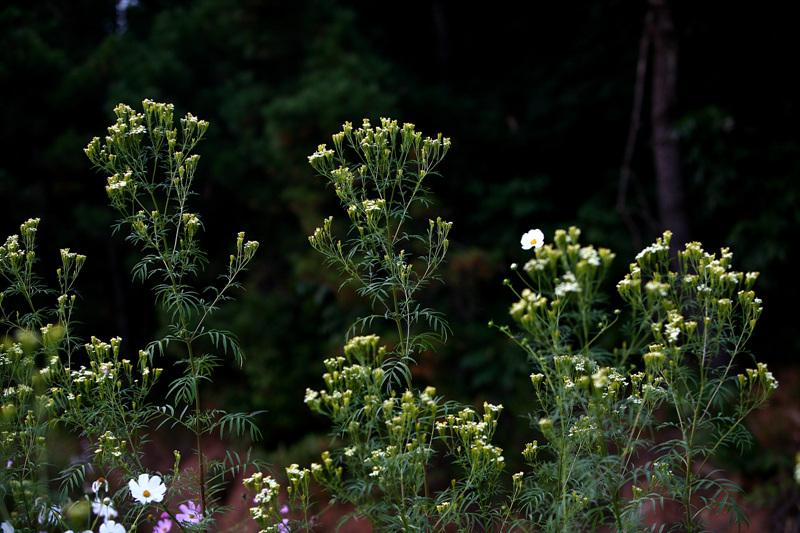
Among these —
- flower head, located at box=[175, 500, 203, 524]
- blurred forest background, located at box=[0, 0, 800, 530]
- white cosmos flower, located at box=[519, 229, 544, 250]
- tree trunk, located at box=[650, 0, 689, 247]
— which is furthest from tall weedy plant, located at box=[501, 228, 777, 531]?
tree trunk, located at box=[650, 0, 689, 247]

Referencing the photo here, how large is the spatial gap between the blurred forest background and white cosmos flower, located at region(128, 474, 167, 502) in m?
4.55

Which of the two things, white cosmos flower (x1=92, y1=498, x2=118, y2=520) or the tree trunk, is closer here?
white cosmos flower (x1=92, y1=498, x2=118, y2=520)

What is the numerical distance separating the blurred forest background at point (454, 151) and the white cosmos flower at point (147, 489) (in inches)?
179

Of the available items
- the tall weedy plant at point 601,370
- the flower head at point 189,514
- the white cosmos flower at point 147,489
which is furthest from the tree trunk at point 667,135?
the white cosmos flower at point 147,489

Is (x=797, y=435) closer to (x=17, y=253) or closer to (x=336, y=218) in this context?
(x=336, y=218)

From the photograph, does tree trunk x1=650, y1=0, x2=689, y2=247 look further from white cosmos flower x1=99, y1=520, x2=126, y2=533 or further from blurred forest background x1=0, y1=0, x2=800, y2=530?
white cosmos flower x1=99, y1=520, x2=126, y2=533

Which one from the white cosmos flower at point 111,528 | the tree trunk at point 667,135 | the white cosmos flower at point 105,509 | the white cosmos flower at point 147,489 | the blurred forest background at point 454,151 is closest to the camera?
the white cosmos flower at point 105,509

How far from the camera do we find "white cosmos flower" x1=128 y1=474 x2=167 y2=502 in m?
2.14

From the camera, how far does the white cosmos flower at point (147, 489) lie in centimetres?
214

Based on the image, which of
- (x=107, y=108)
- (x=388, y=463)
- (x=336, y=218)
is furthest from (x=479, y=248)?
(x=388, y=463)

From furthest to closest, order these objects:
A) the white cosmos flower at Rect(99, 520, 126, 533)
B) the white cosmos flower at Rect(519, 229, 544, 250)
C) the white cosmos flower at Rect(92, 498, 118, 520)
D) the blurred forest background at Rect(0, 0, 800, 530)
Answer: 1. the blurred forest background at Rect(0, 0, 800, 530)
2. the white cosmos flower at Rect(519, 229, 544, 250)
3. the white cosmos flower at Rect(99, 520, 126, 533)
4. the white cosmos flower at Rect(92, 498, 118, 520)

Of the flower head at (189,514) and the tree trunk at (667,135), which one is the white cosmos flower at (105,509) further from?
the tree trunk at (667,135)

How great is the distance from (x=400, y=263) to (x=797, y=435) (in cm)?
547

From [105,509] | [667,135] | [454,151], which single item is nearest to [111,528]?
[105,509]
